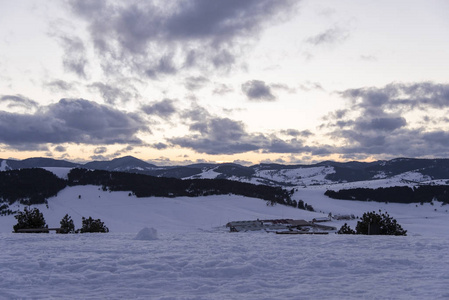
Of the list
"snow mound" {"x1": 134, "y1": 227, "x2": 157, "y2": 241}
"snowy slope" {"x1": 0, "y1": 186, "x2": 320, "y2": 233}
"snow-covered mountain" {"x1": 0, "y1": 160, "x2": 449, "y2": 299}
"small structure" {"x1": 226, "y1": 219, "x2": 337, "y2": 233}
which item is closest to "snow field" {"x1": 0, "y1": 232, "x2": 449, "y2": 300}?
"snow-covered mountain" {"x1": 0, "y1": 160, "x2": 449, "y2": 299}

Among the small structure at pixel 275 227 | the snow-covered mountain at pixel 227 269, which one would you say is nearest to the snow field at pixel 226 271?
the snow-covered mountain at pixel 227 269

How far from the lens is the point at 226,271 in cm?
1202

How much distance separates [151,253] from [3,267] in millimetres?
5587

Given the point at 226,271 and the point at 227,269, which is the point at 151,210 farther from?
the point at 226,271

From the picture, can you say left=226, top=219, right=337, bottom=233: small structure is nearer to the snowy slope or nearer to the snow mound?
the snowy slope

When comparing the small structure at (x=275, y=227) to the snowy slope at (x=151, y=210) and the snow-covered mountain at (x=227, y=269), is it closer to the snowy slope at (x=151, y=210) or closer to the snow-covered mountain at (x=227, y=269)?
the snowy slope at (x=151, y=210)

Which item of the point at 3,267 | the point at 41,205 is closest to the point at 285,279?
the point at 3,267

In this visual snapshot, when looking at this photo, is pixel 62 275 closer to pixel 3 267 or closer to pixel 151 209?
pixel 3 267

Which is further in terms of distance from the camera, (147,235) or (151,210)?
(151,210)

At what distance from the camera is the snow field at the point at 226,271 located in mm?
9547

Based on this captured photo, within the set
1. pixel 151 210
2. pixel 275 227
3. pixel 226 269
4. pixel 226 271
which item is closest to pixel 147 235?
pixel 226 269

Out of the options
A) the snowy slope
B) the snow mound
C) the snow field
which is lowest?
the snowy slope

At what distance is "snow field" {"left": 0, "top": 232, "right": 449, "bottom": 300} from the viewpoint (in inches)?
376

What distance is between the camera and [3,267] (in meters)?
12.5
